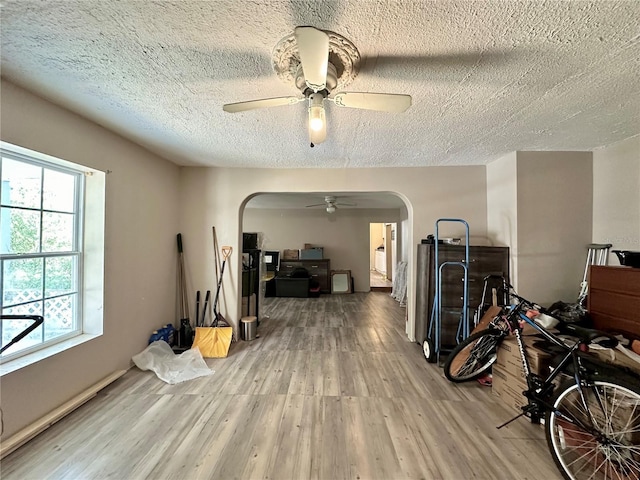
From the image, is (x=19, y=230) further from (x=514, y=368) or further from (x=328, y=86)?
(x=514, y=368)

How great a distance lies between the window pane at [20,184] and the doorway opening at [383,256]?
6.93 meters

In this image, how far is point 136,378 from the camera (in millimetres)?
2514

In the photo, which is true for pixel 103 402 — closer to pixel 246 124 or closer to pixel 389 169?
pixel 246 124

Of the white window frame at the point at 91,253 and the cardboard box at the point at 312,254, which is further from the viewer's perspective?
the cardboard box at the point at 312,254

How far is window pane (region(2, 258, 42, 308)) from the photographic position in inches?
70.3

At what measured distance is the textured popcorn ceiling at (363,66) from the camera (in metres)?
1.11

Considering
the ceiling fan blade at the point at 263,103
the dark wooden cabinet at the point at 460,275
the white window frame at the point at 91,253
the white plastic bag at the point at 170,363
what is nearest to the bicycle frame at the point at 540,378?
the dark wooden cabinet at the point at 460,275

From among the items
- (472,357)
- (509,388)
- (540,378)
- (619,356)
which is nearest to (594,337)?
(619,356)

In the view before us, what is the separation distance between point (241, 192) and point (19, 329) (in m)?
2.42

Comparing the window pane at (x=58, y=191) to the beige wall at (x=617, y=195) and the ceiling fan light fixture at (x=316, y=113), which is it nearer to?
the ceiling fan light fixture at (x=316, y=113)

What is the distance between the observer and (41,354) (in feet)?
6.26

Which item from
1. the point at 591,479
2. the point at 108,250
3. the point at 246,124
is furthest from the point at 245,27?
the point at 591,479

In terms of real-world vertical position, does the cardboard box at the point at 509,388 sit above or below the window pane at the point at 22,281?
below

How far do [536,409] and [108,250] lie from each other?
3.78 metres
